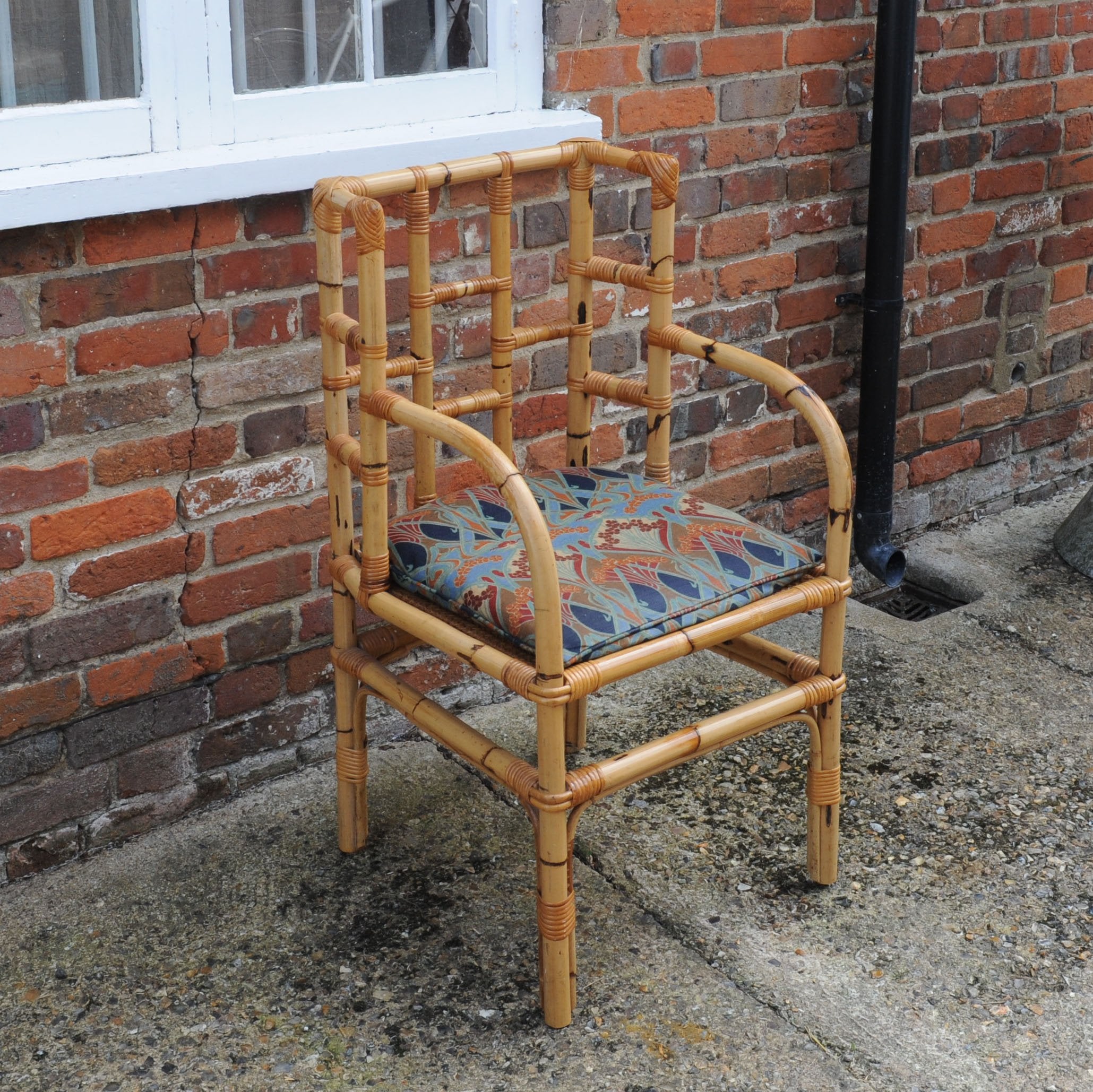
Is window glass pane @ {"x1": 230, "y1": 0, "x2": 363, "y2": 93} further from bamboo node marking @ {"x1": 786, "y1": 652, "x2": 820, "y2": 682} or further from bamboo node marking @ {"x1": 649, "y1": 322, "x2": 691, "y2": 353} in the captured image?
bamboo node marking @ {"x1": 786, "y1": 652, "x2": 820, "y2": 682}

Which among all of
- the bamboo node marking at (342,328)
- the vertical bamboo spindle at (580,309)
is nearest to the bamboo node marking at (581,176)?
the vertical bamboo spindle at (580,309)

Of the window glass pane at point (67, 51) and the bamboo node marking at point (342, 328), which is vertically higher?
the window glass pane at point (67, 51)

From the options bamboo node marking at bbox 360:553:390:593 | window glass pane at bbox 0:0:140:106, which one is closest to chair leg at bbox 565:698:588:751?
bamboo node marking at bbox 360:553:390:593

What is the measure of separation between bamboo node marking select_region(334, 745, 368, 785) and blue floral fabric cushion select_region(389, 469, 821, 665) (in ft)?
→ 1.12

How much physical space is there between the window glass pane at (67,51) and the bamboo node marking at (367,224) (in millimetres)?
471

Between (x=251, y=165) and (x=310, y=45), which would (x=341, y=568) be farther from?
(x=310, y=45)

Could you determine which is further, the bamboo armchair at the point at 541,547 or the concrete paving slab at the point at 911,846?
the concrete paving slab at the point at 911,846

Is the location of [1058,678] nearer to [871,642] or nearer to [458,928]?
[871,642]

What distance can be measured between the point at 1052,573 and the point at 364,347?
192 cm

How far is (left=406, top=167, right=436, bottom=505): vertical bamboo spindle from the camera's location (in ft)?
6.68

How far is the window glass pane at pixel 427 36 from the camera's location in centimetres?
230

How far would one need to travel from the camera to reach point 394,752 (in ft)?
8.36

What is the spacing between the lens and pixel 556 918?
1.86 metres

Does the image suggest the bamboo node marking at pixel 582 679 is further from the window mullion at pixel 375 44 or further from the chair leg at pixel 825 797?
the window mullion at pixel 375 44
